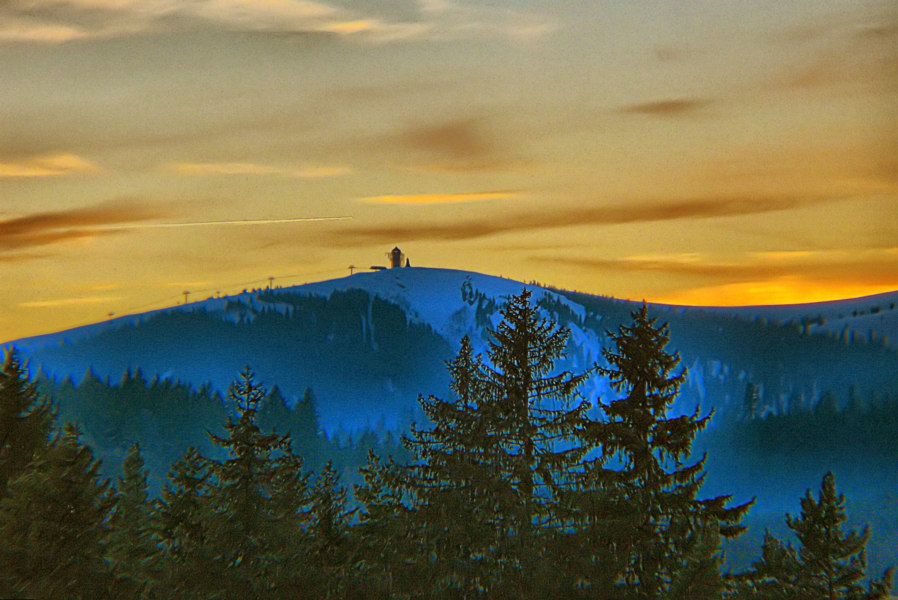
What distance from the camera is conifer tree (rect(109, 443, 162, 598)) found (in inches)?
1091

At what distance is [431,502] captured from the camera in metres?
26.8

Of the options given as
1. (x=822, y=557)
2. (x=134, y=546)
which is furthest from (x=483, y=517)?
(x=134, y=546)

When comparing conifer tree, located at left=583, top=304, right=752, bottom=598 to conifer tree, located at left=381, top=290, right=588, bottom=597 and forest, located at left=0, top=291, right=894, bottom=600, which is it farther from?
conifer tree, located at left=381, top=290, right=588, bottom=597

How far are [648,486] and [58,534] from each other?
15325 millimetres

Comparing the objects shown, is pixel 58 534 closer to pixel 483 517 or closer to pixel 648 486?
pixel 483 517

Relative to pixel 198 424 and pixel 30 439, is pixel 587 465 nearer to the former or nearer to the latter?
pixel 30 439

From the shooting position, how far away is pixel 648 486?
28.0m

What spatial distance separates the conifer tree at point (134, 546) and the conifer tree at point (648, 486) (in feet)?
40.9

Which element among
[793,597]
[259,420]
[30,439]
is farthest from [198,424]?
[793,597]

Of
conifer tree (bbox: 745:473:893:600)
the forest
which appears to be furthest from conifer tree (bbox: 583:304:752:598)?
conifer tree (bbox: 745:473:893:600)

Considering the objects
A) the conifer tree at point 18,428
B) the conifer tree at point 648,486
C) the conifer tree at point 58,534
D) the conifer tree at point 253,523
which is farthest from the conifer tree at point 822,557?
the conifer tree at point 18,428

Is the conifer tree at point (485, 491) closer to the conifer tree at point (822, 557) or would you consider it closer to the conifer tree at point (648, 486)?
the conifer tree at point (648, 486)

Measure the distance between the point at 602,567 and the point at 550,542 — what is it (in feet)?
4.40

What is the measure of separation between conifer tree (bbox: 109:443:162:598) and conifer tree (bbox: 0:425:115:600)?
2.21 feet
